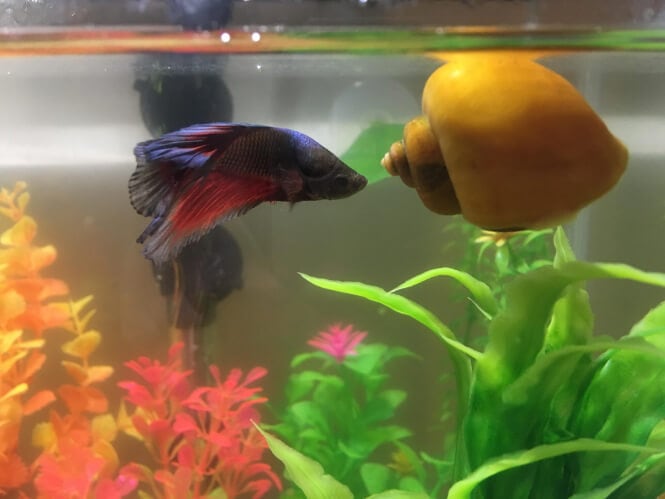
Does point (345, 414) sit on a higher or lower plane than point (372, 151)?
lower

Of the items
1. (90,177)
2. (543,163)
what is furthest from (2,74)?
(543,163)

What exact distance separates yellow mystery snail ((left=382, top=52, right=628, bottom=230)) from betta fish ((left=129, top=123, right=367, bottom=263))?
5.8 inches

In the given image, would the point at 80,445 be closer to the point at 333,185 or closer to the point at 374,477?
the point at 374,477

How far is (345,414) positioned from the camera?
1.34 meters

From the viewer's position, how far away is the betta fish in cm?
69

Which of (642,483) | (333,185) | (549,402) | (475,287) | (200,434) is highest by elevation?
(333,185)

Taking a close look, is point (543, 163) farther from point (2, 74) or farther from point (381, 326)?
point (2, 74)

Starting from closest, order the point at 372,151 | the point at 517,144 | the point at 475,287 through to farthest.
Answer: the point at 517,144 < the point at 475,287 < the point at 372,151

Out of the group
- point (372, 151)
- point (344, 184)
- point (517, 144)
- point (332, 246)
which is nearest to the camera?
point (517, 144)

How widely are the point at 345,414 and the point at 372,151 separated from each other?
602 millimetres

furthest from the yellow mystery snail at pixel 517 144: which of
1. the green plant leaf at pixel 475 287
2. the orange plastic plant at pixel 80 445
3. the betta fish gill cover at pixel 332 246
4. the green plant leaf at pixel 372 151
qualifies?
the orange plastic plant at pixel 80 445

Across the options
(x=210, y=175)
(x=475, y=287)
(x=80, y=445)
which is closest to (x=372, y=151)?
(x=475, y=287)

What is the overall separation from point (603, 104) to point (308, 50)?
0.75 m

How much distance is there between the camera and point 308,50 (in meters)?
1.46
